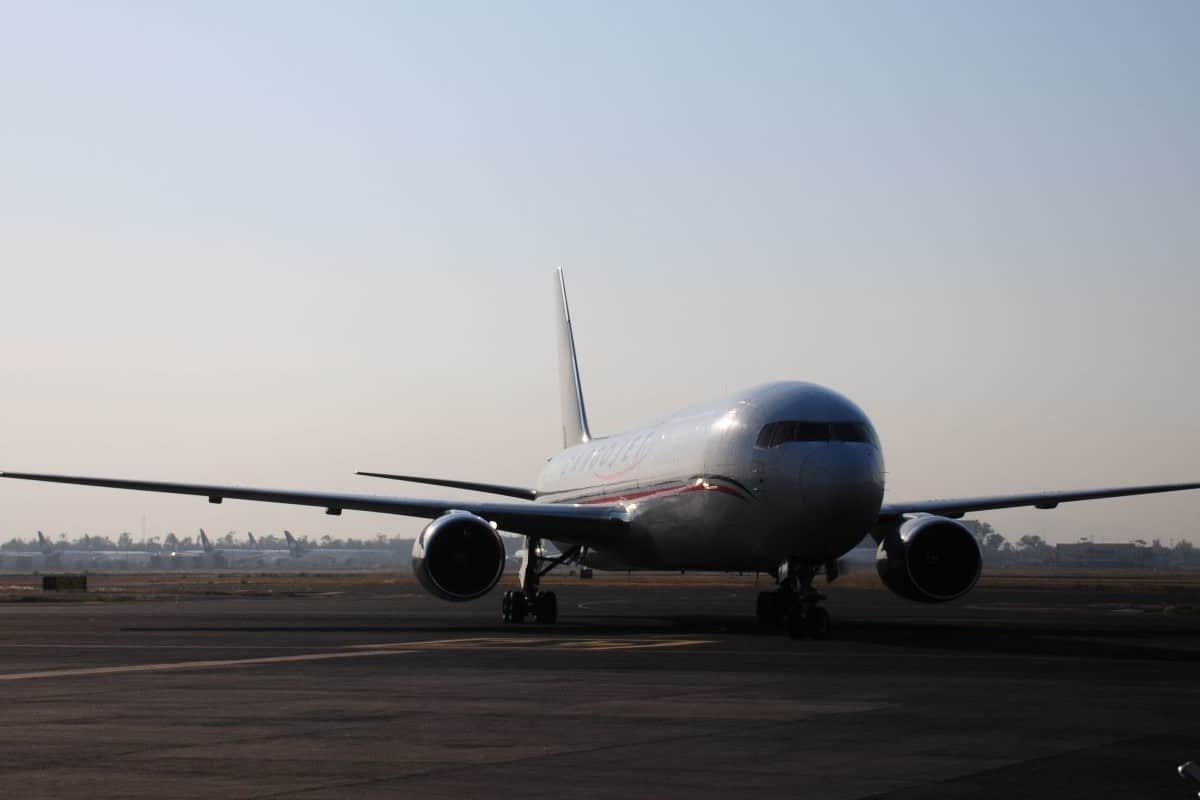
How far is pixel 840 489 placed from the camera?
24.1 meters

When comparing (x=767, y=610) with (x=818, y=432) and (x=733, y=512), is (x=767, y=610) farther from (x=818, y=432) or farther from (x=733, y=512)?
(x=818, y=432)

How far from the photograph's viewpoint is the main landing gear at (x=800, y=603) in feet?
78.5

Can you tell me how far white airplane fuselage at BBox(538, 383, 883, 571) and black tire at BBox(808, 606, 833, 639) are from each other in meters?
1.23

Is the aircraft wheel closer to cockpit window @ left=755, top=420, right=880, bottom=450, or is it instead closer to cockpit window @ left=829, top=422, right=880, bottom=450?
cockpit window @ left=755, top=420, right=880, bottom=450

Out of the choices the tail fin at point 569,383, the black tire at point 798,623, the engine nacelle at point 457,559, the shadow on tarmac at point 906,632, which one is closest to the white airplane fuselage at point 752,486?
the black tire at point 798,623

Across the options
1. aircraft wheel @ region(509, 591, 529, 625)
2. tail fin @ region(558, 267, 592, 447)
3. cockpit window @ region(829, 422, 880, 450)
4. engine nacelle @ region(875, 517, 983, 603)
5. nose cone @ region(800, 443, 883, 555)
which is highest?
tail fin @ region(558, 267, 592, 447)

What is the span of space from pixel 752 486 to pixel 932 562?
13.9 feet

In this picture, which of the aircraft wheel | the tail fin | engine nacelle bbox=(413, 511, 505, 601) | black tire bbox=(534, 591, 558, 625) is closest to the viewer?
engine nacelle bbox=(413, 511, 505, 601)

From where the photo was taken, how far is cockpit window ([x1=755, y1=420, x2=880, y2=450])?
24.9 metres

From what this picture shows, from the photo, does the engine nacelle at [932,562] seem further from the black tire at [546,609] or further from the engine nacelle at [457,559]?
the engine nacelle at [457,559]

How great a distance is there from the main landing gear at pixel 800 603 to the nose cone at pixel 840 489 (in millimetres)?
1070

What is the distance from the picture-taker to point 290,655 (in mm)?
20516

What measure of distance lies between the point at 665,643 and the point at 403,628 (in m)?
7.20

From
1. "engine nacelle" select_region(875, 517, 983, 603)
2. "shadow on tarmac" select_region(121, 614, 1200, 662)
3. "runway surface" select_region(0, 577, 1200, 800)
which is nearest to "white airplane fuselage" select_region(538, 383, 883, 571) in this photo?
"shadow on tarmac" select_region(121, 614, 1200, 662)
